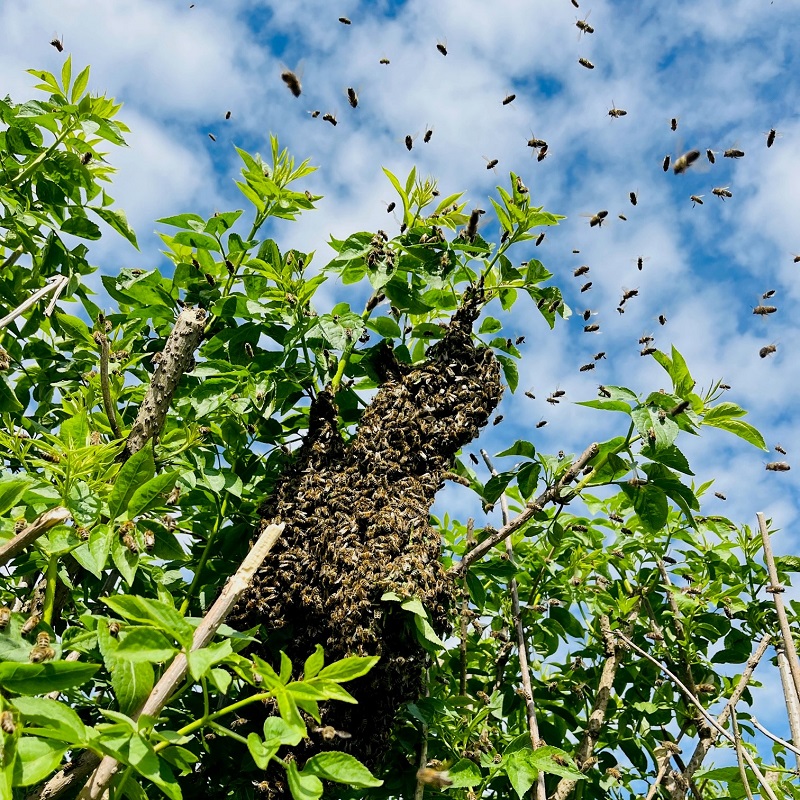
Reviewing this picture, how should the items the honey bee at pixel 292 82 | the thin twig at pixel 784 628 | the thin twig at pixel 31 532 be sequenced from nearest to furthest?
the thin twig at pixel 31 532, the thin twig at pixel 784 628, the honey bee at pixel 292 82

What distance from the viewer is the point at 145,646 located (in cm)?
227

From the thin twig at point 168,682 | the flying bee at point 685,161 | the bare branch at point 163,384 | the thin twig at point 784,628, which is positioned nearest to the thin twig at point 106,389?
the bare branch at point 163,384

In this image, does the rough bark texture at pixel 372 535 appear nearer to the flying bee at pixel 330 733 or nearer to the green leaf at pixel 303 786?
the flying bee at pixel 330 733

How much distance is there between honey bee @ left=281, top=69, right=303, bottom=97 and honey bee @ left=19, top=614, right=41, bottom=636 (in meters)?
4.17

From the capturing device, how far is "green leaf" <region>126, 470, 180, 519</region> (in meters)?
2.83

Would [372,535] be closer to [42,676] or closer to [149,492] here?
[149,492]

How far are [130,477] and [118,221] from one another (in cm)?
207

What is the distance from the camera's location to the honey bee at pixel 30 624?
2809mm

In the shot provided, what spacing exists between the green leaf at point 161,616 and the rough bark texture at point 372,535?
0.79 metres

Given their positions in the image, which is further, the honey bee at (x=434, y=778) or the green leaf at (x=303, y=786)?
the honey bee at (x=434, y=778)

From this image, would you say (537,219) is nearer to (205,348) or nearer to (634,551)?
(205,348)

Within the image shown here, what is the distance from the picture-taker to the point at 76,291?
457 cm

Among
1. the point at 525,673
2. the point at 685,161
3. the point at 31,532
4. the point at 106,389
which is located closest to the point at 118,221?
the point at 106,389

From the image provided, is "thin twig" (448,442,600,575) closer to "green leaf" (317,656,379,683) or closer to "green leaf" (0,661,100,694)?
"green leaf" (317,656,379,683)
